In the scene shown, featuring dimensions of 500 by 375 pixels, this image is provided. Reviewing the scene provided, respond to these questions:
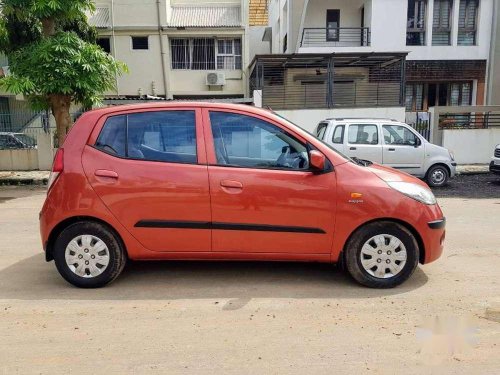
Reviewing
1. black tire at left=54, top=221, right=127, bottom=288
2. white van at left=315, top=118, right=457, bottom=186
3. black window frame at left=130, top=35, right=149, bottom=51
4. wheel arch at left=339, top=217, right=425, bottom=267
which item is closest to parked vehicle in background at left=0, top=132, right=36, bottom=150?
black window frame at left=130, top=35, right=149, bottom=51

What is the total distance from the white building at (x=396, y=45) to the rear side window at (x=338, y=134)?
25.6 ft

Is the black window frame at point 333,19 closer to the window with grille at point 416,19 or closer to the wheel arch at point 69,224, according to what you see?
the window with grille at point 416,19

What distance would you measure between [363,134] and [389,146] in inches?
28.0

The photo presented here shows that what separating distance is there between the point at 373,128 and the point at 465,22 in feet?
43.7

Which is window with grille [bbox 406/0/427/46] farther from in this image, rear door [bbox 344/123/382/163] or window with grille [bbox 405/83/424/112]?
rear door [bbox 344/123/382/163]

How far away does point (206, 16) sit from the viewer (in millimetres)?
20844

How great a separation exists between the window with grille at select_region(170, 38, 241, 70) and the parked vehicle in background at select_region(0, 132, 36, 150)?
343 inches

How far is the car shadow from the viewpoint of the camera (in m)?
4.01

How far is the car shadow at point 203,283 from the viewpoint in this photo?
13.2 feet

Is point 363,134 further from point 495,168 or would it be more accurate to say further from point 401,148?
point 495,168

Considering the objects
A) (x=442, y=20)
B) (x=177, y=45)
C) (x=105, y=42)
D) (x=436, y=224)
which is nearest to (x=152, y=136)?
(x=436, y=224)

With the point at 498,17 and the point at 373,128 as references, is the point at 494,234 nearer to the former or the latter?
the point at 373,128

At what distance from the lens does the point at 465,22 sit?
20.2 meters

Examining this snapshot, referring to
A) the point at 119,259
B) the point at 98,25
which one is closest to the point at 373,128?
the point at 119,259
